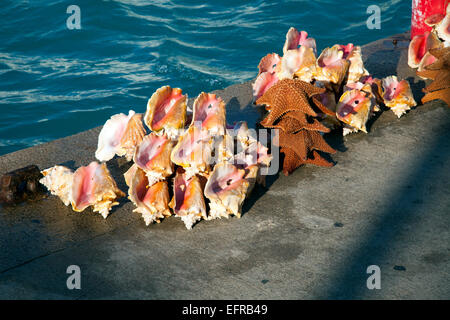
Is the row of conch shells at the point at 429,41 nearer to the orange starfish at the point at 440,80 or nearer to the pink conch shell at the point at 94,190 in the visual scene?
the orange starfish at the point at 440,80

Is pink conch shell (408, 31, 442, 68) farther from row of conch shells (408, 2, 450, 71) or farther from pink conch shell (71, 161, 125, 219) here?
pink conch shell (71, 161, 125, 219)

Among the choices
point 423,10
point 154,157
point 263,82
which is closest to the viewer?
point 154,157

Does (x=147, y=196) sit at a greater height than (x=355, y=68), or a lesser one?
lesser

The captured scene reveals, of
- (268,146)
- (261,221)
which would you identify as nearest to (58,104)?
(268,146)

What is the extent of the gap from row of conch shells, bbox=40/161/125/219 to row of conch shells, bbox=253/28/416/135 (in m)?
1.22

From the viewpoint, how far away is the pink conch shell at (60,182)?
104 inches

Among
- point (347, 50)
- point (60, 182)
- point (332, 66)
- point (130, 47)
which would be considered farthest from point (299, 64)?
point (130, 47)

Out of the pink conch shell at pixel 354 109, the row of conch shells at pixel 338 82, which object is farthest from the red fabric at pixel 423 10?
the pink conch shell at pixel 354 109

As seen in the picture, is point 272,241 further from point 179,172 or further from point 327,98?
point 327,98

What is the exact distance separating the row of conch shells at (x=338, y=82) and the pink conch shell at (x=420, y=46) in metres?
0.59

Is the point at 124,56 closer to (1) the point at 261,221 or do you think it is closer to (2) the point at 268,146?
(2) the point at 268,146

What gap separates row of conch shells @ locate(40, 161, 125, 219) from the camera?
259cm

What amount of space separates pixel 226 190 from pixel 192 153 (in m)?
0.25

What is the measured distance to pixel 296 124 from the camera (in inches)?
119
